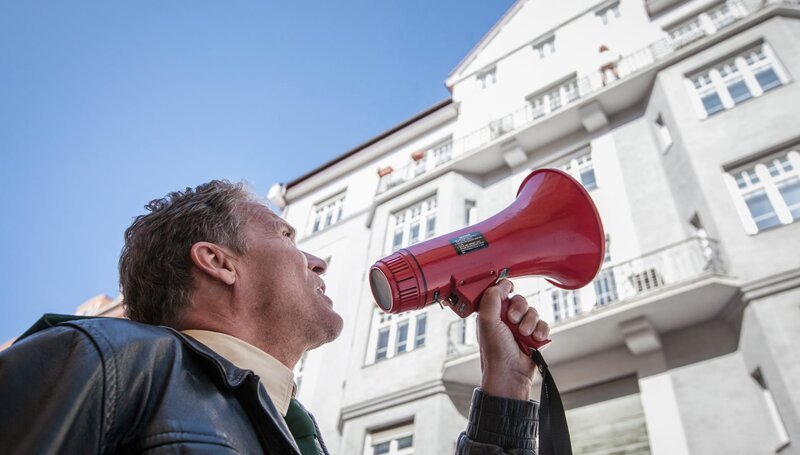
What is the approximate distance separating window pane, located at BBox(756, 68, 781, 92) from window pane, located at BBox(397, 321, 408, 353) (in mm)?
9222

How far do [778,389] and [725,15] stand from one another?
1103 centimetres

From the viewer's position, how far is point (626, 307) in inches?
383

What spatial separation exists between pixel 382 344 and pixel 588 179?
21.4 ft

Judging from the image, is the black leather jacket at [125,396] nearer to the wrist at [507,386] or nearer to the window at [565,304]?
the wrist at [507,386]

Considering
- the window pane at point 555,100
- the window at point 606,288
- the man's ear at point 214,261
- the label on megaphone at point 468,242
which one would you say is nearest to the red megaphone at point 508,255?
the label on megaphone at point 468,242

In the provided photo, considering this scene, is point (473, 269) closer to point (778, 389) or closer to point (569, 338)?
point (778, 389)

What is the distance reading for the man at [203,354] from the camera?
1.07 m

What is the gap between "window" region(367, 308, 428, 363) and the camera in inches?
504

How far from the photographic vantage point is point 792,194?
32.0ft

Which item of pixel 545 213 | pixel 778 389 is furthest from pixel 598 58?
pixel 545 213

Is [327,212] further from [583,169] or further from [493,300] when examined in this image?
[493,300]

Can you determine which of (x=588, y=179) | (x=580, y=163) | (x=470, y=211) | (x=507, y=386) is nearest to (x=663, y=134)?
(x=588, y=179)

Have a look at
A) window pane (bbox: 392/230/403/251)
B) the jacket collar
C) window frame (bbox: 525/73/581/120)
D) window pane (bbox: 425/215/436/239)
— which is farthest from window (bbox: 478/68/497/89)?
the jacket collar

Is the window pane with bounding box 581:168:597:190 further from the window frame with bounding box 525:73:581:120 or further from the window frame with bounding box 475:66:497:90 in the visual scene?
the window frame with bounding box 475:66:497:90
